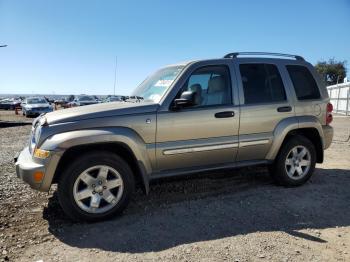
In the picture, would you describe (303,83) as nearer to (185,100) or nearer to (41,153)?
(185,100)

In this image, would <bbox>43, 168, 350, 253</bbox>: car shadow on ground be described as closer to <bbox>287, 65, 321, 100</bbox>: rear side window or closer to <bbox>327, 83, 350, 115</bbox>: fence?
<bbox>287, 65, 321, 100</bbox>: rear side window

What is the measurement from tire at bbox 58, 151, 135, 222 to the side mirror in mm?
989

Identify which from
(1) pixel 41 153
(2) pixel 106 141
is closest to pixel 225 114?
(2) pixel 106 141

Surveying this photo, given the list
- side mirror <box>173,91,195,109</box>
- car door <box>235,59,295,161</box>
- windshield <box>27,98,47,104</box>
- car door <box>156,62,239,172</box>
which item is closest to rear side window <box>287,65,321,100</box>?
car door <box>235,59,295,161</box>

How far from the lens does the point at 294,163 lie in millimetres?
5598

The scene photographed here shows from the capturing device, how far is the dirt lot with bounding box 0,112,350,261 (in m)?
3.50

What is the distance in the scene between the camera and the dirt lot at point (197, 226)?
3.50 meters

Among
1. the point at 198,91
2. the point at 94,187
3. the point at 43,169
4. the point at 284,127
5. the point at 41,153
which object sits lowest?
the point at 94,187

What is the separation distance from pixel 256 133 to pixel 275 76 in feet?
3.25

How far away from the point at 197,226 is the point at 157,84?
82.8 inches

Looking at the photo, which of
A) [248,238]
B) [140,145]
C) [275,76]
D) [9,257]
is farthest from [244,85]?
[9,257]

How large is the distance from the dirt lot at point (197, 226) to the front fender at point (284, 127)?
612mm

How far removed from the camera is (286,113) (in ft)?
17.6

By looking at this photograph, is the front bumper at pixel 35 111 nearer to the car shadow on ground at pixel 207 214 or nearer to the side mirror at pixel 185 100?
the car shadow on ground at pixel 207 214
